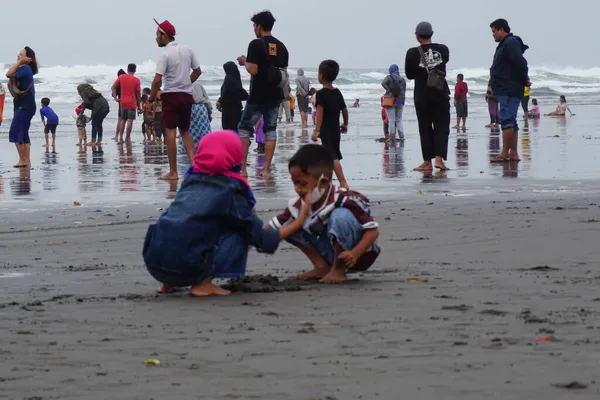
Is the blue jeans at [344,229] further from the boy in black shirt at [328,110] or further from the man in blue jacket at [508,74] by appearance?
the man in blue jacket at [508,74]

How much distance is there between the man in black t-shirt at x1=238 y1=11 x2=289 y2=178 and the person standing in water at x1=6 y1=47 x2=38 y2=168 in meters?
3.70

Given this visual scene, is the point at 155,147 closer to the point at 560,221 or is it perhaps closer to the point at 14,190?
the point at 14,190

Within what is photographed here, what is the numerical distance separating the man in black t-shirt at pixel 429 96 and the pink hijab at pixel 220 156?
8892mm

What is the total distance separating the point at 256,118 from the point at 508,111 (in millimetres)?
3773

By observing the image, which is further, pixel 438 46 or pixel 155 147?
pixel 155 147

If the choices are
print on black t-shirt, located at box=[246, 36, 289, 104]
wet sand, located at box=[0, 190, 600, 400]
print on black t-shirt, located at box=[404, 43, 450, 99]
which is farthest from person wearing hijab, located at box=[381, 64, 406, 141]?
wet sand, located at box=[0, 190, 600, 400]

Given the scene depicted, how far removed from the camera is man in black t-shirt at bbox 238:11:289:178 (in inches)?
549

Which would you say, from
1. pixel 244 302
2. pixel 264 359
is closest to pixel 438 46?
pixel 244 302

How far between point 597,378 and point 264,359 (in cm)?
119

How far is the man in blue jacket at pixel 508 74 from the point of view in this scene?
16172 mm

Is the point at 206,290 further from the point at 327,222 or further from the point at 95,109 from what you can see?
the point at 95,109

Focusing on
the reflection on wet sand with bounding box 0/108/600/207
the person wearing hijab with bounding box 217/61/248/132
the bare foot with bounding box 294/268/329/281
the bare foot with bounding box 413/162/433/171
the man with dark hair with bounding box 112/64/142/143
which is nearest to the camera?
the bare foot with bounding box 294/268/329/281

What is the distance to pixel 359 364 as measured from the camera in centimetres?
427

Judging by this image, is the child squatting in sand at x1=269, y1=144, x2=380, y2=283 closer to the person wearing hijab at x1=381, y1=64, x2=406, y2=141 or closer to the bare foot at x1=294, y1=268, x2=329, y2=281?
the bare foot at x1=294, y1=268, x2=329, y2=281
